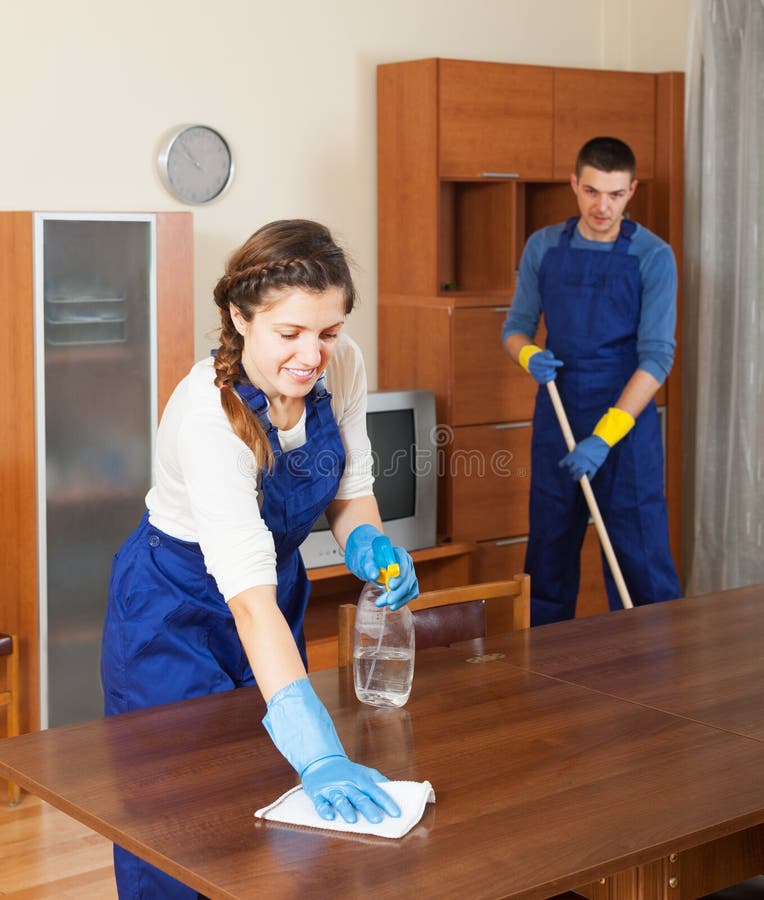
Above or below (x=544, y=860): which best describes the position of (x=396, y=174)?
above


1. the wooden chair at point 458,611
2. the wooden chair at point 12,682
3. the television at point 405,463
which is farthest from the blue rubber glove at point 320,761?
the television at point 405,463

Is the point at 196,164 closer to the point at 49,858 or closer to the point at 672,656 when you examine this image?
the point at 49,858

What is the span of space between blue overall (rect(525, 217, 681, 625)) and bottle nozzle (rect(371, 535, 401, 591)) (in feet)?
6.99

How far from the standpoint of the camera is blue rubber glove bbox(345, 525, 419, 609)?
200 cm

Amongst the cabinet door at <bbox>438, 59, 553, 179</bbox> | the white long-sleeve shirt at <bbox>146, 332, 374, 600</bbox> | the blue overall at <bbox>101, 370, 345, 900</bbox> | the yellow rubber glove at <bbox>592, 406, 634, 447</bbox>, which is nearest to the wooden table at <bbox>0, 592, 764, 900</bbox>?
the blue overall at <bbox>101, 370, 345, 900</bbox>

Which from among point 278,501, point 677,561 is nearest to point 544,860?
point 278,501

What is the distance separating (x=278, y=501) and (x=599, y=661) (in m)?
0.63

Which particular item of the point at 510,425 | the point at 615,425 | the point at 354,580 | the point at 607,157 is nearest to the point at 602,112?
the point at 607,157

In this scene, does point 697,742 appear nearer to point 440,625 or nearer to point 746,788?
point 746,788

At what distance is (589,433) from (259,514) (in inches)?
93.8

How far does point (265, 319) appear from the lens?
193cm

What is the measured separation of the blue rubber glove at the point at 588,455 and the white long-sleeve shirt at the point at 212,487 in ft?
6.13

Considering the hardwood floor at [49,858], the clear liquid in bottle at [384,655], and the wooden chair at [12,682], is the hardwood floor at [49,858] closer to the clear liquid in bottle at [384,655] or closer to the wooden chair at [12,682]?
the wooden chair at [12,682]

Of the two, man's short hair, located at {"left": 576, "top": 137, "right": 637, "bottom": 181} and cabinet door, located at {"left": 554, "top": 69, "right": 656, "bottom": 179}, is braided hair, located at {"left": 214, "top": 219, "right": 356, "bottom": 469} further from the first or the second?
cabinet door, located at {"left": 554, "top": 69, "right": 656, "bottom": 179}
